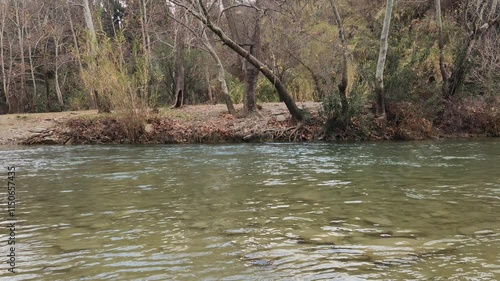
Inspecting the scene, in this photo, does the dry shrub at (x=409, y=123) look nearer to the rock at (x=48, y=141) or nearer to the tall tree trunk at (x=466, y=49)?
the tall tree trunk at (x=466, y=49)

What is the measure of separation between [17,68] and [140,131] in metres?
17.7

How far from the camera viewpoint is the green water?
11.7 feet

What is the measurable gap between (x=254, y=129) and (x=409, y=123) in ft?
18.6

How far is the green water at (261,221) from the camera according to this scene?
3.56 m

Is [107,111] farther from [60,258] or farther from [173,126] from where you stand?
[60,258]

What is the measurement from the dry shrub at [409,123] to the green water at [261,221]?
6.16 meters

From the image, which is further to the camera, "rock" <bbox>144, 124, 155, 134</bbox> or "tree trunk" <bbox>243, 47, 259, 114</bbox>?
"tree trunk" <bbox>243, 47, 259, 114</bbox>

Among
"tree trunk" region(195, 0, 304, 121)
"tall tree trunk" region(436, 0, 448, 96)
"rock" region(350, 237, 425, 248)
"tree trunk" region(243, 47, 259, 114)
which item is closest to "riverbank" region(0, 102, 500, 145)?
"tree trunk" region(195, 0, 304, 121)

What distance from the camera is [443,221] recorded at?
4840mm

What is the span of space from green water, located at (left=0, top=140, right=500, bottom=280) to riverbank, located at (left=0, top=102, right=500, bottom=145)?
20.2 feet

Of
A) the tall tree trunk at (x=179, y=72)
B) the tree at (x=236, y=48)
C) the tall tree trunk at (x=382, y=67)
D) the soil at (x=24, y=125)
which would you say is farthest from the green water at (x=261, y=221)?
the tall tree trunk at (x=179, y=72)

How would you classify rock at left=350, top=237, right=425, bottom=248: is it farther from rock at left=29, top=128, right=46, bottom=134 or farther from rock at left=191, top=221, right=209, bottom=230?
rock at left=29, top=128, right=46, bottom=134

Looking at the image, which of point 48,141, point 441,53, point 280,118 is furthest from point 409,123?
point 48,141

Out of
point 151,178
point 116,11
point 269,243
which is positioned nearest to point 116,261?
point 269,243
